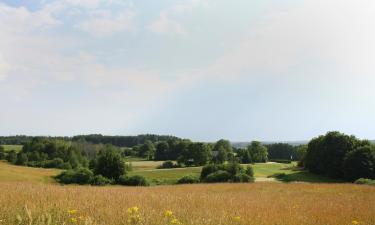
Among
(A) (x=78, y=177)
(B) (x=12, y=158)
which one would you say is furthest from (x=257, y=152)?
(A) (x=78, y=177)

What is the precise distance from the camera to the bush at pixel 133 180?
161 feet

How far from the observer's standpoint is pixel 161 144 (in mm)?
147750

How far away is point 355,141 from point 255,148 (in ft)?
192

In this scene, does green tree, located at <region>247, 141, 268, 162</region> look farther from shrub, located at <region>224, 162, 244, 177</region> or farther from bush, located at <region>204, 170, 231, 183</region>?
bush, located at <region>204, 170, 231, 183</region>

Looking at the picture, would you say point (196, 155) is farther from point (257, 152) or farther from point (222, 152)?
point (257, 152)

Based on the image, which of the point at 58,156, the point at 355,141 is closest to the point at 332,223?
the point at 355,141

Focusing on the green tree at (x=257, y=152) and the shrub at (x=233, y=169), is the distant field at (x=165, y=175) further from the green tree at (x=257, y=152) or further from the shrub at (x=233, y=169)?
the green tree at (x=257, y=152)

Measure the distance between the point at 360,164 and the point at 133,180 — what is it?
40306 mm

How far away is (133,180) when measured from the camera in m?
50.6

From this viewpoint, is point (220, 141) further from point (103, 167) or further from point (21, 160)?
point (103, 167)

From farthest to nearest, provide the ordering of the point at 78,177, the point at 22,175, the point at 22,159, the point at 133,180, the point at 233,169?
the point at 22,159 < the point at 233,169 < the point at 78,177 < the point at 22,175 < the point at 133,180

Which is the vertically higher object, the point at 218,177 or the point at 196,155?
the point at 196,155

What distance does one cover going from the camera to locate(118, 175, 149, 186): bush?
49.2 meters

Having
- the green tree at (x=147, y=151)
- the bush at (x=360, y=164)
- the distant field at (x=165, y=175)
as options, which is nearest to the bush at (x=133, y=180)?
the distant field at (x=165, y=175)
